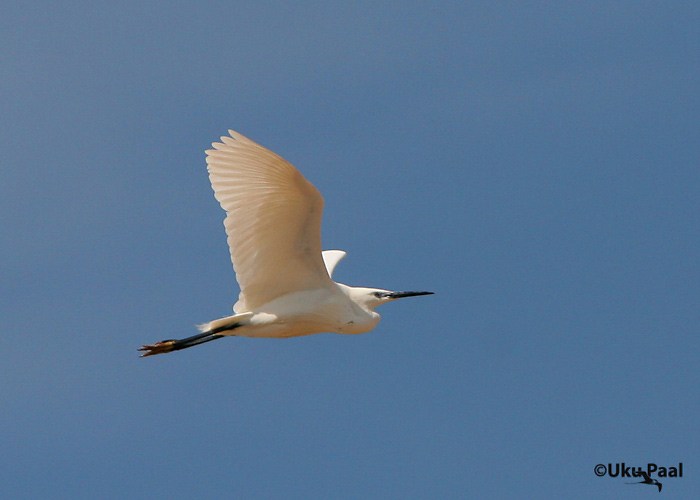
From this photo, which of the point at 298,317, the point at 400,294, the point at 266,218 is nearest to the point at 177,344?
the point at 298,317

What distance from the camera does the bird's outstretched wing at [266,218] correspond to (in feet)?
36.2

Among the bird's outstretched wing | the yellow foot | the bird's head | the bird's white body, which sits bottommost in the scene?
the yellow foot

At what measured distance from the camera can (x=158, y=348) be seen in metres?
12.4

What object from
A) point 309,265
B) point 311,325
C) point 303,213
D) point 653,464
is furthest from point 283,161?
point 653,464

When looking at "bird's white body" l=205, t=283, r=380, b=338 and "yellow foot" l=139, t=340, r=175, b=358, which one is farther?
"yellow foot" l=139, t=340, r=175, b=358

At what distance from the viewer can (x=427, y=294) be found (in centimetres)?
1381

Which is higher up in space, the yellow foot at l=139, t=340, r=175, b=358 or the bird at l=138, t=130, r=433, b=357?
the bird at l=138, t=130, r=433, b=357

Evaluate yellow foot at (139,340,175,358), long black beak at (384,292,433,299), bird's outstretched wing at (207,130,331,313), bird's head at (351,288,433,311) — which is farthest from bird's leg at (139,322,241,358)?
long black beak at (384,292,433,299)

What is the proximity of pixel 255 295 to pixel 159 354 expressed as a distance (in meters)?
1.55

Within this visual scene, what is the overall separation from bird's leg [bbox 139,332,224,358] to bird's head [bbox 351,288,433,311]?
1.98 meters

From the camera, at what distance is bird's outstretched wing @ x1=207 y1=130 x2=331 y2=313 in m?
11.0

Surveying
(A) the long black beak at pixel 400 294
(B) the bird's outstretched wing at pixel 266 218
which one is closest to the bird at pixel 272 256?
(B) the bird's outstretched wing at pixel 266 218

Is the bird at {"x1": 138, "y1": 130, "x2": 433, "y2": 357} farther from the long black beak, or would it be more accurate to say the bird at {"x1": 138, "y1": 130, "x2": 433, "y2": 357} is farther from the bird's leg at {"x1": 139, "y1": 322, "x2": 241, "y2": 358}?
the long black beak

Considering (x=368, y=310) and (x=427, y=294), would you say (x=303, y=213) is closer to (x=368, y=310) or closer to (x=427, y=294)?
(x=368, y=310)
